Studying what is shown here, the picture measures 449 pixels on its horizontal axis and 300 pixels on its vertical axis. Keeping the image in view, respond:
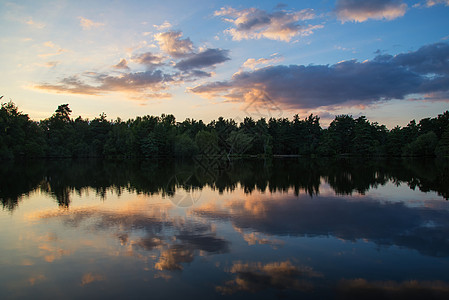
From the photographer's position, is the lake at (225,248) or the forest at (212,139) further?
the forest at (212,139)

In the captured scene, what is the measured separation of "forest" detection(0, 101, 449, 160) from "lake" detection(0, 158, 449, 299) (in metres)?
56.6

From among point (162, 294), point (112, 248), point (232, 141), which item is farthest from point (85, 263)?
point (232, 141)

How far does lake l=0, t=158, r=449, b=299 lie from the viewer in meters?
5.49

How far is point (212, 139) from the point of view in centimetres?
7175

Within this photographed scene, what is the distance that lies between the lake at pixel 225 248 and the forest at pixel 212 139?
5656 centimetres

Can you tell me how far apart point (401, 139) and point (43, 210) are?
7450 centimetres

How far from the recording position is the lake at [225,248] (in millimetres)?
5492

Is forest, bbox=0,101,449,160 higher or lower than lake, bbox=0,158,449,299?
higher

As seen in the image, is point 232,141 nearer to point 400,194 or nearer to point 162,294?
point 400,194

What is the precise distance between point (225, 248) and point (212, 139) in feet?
212

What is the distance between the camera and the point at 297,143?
276 ft

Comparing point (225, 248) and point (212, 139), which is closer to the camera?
point (225, 248)

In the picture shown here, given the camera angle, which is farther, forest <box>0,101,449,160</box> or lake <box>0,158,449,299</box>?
forest <box>0,101,449,160</box>

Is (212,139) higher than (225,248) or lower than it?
higher
